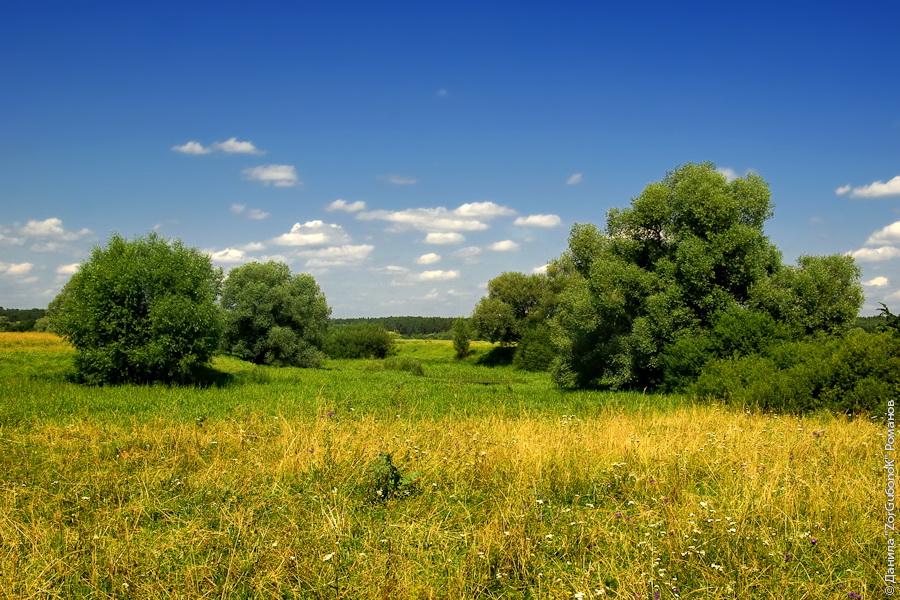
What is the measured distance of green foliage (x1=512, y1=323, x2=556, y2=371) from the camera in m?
55.7

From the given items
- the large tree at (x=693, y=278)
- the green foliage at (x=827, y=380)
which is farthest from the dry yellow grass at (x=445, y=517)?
the large tree at (x=693, y=278)

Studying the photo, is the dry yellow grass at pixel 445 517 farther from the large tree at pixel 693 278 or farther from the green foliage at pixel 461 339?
the green foliage at pixel 461 339

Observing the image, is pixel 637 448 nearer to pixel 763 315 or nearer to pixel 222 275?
pixel 763 315

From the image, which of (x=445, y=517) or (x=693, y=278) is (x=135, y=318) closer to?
(x=445, y=517)

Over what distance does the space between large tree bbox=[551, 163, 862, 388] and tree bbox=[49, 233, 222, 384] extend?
1978 centimetres

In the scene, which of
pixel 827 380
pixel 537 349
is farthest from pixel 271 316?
pixel 827 380

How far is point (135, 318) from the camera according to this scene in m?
24.5

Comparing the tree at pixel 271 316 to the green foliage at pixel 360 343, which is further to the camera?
the green foliage at pixel 360 343

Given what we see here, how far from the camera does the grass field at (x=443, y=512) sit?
14.0 feet

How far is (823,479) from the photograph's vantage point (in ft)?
22.6

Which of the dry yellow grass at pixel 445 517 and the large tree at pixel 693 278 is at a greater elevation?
the large tree at pixel 693 278

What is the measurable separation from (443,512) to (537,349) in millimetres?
51646

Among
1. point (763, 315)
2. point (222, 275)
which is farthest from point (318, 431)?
point (222, 275)

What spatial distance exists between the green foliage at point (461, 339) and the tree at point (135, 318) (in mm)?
47585
